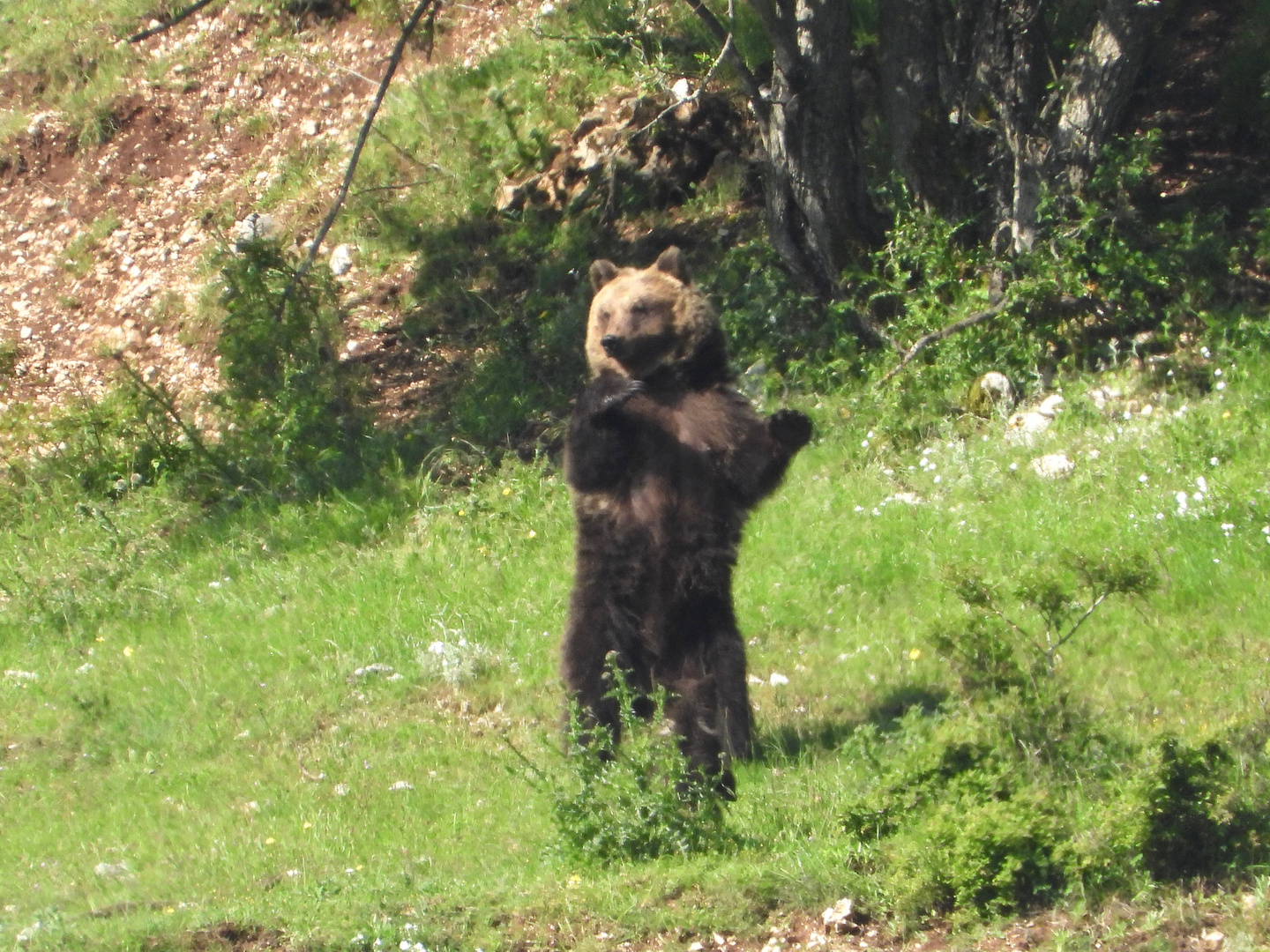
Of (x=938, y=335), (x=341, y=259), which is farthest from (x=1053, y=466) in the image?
(x=341, y=259)

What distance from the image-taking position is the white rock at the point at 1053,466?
9477 millimetres

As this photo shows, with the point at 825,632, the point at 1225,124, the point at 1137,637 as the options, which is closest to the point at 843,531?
the point at 825,632

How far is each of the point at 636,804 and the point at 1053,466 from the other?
512 cm

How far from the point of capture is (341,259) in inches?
616

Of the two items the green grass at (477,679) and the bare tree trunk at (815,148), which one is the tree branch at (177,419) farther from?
the bare tree trunk at (815,148)

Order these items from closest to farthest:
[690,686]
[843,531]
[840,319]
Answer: [690,686]
[843,531]
[840,319]

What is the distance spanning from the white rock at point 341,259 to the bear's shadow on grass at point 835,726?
9656 mm

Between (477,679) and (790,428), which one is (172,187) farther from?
(790,428)

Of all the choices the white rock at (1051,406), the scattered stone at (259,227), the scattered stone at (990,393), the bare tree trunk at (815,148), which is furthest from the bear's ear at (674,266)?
the scattered stone at (259,227)

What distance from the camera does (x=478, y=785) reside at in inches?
273

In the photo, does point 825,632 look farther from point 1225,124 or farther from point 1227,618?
point 1225,124

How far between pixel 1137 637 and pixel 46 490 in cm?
977

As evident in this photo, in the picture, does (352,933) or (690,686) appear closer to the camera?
(352,933)

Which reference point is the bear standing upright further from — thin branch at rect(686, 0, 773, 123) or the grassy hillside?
thin branch at rect(686, 0, 773, 123)
